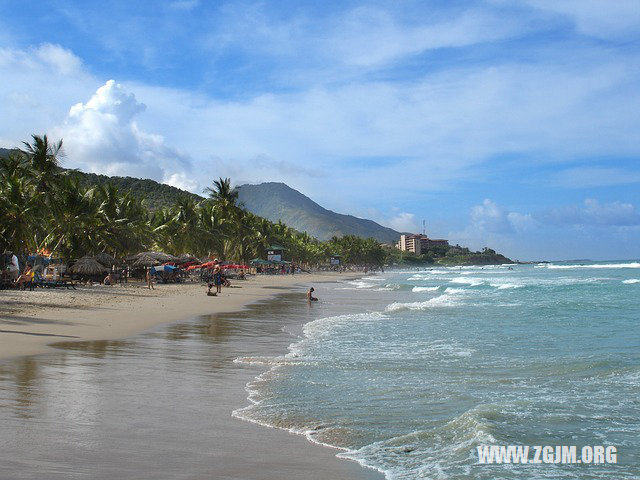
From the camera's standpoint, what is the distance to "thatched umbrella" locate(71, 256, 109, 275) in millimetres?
33625

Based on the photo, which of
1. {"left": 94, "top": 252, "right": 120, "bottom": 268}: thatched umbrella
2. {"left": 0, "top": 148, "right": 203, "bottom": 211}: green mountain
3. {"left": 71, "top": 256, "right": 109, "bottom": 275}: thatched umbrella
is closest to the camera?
{"left": 71, "top": 256, "right": 109, "bottom": 275}: thatched umbrella

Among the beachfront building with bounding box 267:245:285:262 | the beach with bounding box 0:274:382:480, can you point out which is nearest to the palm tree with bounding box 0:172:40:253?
the beach with bounding box 0:274:382:480

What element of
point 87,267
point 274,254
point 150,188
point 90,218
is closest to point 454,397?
point 87,267

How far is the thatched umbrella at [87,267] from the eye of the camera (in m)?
33.6

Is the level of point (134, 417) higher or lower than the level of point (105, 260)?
lower

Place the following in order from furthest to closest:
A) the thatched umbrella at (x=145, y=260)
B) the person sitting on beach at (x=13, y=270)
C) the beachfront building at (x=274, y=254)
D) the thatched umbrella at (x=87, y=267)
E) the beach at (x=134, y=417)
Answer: the beachfront building at (x=274, y=254) → the thatched umbrella at (x=145, y=260) → the thatched umbrella at (x=87, y=267) → the person sitting on beach at (x=13, y=270) → the beach at (x=134, y=417)

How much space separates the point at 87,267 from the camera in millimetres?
33969

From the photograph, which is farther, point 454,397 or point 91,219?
point 91,219

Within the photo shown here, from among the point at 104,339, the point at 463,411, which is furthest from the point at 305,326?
the point at 463,411

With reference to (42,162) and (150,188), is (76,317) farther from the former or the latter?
(150,188)

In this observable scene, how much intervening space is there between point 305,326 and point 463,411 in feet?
34.1

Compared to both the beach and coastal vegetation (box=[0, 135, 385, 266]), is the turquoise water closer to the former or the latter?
the beach

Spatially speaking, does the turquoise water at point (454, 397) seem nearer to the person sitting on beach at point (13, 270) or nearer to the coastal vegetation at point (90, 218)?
the person sitting on beach at point (13, 270)

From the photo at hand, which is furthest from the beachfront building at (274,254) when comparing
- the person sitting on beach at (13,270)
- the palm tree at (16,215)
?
the person sitting on beach at (13,270)
